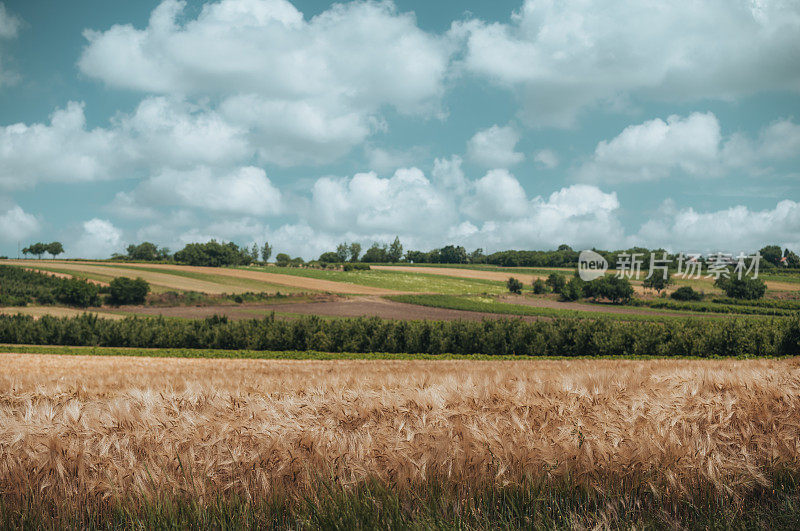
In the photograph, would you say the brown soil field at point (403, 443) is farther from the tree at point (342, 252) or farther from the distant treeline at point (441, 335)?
the tree at point (342, 252)

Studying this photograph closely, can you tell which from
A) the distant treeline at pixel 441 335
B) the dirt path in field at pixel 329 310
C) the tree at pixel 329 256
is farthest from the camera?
the tree at pixel 329 256

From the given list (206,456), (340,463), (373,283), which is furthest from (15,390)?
(373,283)

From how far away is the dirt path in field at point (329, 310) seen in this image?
5050cm

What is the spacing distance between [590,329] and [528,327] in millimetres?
4014

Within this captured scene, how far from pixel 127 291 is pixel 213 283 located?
1328 cm

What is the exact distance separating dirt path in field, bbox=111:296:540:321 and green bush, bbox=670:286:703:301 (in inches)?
752

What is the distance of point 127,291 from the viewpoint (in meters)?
56.4

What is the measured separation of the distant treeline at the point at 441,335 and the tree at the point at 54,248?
67757mm

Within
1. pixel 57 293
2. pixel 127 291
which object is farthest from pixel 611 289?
pixel 57 293

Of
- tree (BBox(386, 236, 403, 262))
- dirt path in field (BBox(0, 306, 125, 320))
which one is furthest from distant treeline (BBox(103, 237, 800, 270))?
dirt path in field (BBox(0, 306, 125, 320))

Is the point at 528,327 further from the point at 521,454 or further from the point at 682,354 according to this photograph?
the point at 521,454

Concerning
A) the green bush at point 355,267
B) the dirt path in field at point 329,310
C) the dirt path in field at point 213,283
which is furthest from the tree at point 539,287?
the green bush at point 355,267

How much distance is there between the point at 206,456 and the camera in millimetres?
3574

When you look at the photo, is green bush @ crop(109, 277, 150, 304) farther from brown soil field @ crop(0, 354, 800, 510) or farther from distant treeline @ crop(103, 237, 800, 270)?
brown soil field @ crop(0, 354, 800, 510)
